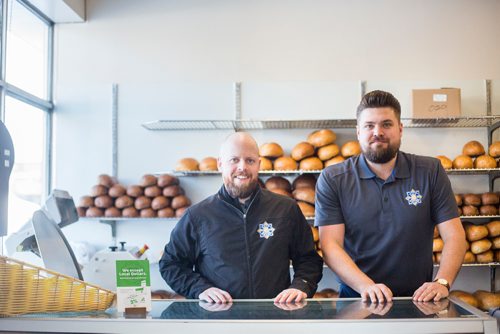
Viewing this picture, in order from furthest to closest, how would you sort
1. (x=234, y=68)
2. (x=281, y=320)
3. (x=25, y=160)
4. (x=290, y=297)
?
(x=234, y=68) → (x=25, y=160) → (x=290, y=297) → (x=281, y=320)

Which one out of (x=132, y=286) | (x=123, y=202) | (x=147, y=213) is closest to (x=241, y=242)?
(x=132, y=286)

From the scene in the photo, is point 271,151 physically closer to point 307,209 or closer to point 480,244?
point 307,209

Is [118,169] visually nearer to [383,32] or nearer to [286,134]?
[286,134]

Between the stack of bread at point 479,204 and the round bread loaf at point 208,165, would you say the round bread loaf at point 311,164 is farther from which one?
the stack of bread at point 479,204

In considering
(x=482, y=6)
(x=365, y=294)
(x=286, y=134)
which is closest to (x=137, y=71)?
(x=286, y=134)

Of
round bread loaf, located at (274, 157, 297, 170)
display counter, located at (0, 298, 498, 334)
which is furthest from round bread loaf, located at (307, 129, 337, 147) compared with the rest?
display counter, located at (0, 298, 498, 334)

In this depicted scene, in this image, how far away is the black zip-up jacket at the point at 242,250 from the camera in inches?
76.1

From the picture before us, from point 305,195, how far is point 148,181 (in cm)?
132

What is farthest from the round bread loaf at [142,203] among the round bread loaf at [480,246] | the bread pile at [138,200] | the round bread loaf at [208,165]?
the round bread loaf at [480,246]

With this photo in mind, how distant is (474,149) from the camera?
12.9ft

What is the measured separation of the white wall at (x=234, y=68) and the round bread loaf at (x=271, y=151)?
25 centimetres

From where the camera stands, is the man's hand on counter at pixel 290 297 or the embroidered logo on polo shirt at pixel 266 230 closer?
the man's hand on counter at pixel 290 297

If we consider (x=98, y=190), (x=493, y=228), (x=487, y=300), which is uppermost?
(x=98, y=190)

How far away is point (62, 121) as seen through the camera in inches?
175
